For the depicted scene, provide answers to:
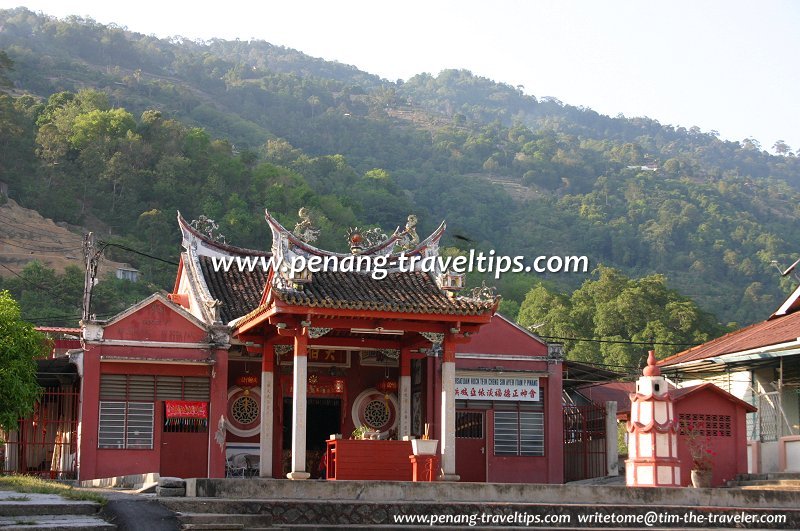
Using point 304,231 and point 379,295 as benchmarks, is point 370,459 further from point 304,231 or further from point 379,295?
point 304,231

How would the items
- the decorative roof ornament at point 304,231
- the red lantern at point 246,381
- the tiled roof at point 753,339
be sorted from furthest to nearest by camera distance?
1. the decorative roof ornament at point 304,231
2. the red lantern at point 246,381
3. the tiled roof at point 753,339

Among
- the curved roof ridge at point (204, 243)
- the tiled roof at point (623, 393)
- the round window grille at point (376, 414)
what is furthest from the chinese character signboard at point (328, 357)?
the tiled roof at point (623, 393)

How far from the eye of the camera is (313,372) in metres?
25.0

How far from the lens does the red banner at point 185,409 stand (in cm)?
2294

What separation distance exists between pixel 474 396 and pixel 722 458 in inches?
218

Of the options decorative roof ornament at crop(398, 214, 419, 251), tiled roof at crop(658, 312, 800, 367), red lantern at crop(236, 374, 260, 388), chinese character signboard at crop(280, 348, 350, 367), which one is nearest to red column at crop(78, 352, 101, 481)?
red lantern at crop(236, 374, 260, 388)

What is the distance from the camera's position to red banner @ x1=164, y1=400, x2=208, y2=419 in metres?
22.9

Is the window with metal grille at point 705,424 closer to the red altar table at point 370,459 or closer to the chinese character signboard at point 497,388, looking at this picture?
the chinese character signboard at point 497,388

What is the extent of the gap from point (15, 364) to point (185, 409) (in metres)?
3.55

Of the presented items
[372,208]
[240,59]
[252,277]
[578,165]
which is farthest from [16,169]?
[240,59]

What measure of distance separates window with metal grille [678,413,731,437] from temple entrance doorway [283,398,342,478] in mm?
7603

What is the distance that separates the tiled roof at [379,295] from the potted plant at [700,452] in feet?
18.0

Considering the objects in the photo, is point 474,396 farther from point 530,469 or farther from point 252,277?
point 252,277

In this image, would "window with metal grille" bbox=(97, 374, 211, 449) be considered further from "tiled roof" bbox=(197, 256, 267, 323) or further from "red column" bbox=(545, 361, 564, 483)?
"red column" bbox=(545, 361, 564, 483)
